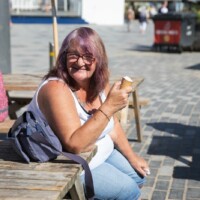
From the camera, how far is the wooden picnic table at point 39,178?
6.48 ft

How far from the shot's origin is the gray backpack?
231 cm

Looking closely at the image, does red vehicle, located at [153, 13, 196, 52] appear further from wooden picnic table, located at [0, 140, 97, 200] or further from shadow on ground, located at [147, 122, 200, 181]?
wooden picnic table, located at [0, 140, 97, 200]

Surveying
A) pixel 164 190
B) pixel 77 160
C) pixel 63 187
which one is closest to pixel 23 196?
pixel 63 187

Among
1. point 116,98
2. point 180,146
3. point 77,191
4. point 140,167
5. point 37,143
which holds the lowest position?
point 180,146

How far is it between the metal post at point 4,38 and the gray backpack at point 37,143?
4845mm

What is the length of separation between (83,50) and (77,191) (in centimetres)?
69

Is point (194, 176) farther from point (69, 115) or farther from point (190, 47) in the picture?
point (190, 47)

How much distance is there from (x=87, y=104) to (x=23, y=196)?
83 centimetres

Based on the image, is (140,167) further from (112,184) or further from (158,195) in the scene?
(158,195)

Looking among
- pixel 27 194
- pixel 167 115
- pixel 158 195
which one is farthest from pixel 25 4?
pixel 27 194

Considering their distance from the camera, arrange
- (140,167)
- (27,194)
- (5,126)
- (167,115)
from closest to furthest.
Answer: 1. (27,194)
2. (140,167)
3. (5,126)
4. (167,115)

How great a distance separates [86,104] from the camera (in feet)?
8.73

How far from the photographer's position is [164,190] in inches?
Answer: 159

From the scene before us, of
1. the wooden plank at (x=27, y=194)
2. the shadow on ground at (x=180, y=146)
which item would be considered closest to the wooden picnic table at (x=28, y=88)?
the shadow on ground at (x=180, y=146)
